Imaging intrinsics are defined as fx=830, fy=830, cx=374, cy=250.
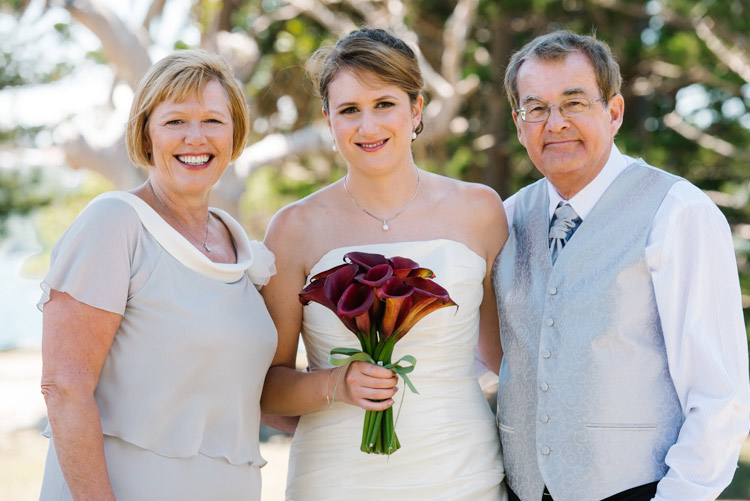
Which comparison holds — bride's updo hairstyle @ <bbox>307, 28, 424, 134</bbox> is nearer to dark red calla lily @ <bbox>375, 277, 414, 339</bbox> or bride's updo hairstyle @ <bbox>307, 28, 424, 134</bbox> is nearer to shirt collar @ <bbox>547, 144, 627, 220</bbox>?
shirt collar @ <bbox>547, 144, 627, 220</bbox>

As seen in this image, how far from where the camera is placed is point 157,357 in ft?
8.52

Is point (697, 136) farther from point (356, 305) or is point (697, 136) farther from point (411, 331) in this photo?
point (356, 305)

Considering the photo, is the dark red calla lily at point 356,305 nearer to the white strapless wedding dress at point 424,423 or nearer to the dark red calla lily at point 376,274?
the dark red calla lily at point 376,274

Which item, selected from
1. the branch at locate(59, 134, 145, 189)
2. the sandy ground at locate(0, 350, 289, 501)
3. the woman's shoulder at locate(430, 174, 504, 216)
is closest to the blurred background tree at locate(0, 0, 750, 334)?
the branch at locate(59, 134, 145, 189)

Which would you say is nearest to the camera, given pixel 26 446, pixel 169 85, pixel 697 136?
pixel 169 85

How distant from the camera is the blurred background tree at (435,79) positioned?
8164mm

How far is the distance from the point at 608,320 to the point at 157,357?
1445 millimetres

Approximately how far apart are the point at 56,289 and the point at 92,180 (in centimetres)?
1413

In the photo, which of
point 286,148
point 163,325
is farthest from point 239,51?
point 163,325

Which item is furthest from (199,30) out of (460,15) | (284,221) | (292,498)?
(292,498)

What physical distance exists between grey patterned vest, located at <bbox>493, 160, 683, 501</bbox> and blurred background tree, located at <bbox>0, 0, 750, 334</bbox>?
5.03m

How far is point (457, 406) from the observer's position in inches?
121

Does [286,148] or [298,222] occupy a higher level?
[298,222]

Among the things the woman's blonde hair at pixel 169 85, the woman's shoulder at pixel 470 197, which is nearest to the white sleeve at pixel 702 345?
the woman's shoulder at pixel 470 197
